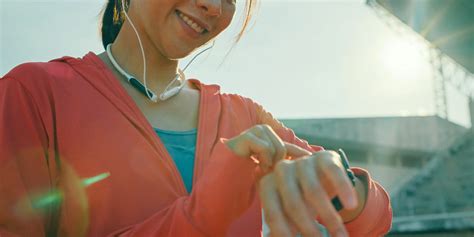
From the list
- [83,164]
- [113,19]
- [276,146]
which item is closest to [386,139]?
[113,19]

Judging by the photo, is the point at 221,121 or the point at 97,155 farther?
the point at 221,121

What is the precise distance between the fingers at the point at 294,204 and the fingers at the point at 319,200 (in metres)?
0.01

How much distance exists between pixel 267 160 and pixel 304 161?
13 centimetres

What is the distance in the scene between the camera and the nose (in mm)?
1617

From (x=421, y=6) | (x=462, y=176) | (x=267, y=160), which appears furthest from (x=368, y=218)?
(x=421, y=6)

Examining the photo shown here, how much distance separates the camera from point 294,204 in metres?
0.85

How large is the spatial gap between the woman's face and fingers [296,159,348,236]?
2.78ft

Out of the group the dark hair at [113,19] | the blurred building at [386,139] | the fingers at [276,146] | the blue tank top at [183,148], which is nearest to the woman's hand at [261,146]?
the fingers at [276,146]

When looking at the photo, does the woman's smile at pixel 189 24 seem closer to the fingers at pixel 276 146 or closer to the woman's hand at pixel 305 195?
the fingers at pixel 276 146

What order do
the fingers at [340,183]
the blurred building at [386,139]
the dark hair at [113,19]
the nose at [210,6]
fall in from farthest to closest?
the blurred building at [386,139]
the dark hair at [113,19]
the nose at [210,6]
the fingers at [340,183]

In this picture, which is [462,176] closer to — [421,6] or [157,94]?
[421,6]

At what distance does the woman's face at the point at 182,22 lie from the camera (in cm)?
162

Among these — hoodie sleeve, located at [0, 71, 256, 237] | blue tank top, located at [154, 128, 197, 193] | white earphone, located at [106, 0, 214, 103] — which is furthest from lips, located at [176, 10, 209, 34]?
hoodie sleeve, located at [0, 71, 256, 237]

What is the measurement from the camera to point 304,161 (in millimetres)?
891
